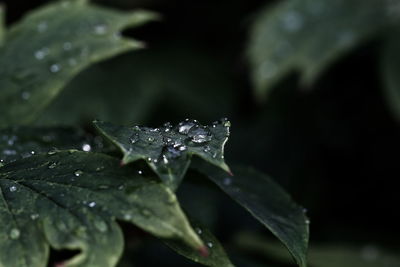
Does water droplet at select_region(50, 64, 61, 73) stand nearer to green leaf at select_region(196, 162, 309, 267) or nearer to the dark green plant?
the dark green plant

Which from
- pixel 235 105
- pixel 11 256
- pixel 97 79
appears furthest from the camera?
pixel 235 105

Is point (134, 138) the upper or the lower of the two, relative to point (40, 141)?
upper

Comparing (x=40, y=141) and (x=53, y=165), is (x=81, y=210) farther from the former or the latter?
(x=40, y=141)

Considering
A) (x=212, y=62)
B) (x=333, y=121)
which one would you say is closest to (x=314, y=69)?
(x=333, y=121)

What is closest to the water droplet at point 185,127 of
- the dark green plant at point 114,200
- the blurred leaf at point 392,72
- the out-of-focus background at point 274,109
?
the dark green plant at point 114,200

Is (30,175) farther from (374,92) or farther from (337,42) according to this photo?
(374,92)

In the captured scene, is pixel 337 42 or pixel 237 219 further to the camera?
pixel 337 42

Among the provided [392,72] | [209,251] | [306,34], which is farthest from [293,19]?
[209,251]
